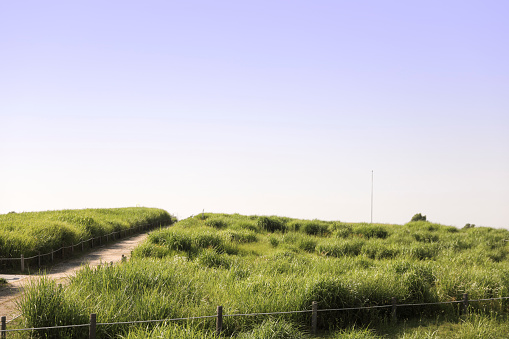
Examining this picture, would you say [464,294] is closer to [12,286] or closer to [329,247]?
[329,247]

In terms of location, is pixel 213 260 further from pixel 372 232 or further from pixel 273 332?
pixel 372 232

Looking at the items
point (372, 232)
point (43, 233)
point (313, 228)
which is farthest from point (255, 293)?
point (313, 228)

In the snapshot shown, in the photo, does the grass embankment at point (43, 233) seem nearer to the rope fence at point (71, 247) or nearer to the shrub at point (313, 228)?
the rope fence at point (71, 247)

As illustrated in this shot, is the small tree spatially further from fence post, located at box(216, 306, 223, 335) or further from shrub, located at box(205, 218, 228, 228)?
fence post, located at box(216, 306, 223, 335)

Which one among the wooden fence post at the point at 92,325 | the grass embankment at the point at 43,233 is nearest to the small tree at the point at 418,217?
the grass embankment at the point at 43,233

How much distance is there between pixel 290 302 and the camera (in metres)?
9.70

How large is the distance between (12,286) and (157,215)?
28289mm

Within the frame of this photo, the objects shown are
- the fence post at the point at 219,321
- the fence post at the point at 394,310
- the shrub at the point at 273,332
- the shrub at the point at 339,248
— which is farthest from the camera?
the shrub at the point at 339,248

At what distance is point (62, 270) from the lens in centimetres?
1630

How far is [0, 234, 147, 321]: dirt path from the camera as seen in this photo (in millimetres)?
10414

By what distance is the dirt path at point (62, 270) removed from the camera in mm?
10414

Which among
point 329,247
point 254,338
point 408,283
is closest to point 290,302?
point 254,338

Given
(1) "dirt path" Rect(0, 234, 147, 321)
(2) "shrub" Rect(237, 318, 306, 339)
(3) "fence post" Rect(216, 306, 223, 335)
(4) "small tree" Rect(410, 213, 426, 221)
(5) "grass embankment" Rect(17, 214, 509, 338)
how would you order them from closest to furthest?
(2) "shrub" Rect(237, 318, 306, 339), (3) "fence post" Rect(216, 306, 223, 335), (5) "grass embankment" Rect(17, 214, 509, 338), (1) "dirt path" Rect(0, 234, 147, 321), (4) "small tree" Rect(410, 213, 426, 221)

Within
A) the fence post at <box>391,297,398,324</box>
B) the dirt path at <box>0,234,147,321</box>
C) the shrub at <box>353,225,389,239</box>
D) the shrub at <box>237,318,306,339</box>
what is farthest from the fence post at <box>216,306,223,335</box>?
the shrub at <box>353,225,389,239</box>
